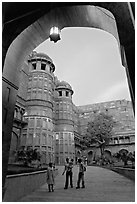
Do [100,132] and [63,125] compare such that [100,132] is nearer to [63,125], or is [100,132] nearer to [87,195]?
[63,125]

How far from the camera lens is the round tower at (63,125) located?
32938mm

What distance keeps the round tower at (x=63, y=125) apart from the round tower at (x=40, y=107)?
4.34 meters

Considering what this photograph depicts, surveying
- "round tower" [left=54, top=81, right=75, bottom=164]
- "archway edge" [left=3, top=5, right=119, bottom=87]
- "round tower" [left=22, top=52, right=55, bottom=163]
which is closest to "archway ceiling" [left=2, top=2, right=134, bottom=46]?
"archway edge" [left=3, top=5, right=119, bottom=87]

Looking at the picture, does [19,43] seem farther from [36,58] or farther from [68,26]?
[36,58]

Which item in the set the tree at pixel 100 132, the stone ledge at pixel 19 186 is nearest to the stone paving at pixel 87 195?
the stone ledge at pixel 19 186

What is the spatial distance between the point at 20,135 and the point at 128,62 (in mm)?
25446

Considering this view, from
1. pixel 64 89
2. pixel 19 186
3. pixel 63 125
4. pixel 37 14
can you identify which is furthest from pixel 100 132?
pixel 37 14

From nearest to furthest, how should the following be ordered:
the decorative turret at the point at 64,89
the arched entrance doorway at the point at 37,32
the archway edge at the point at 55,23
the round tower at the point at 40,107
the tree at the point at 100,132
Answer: the arched entrance doorway at the point at 37,32, the archway edge at the point at 55,23, the round tower at the point at 40,107, the tree at the point at 100,132, the decorative turret at the point at 64,89

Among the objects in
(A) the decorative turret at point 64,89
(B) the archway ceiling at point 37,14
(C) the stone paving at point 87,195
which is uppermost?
(A) the decorative turret at point 64,89

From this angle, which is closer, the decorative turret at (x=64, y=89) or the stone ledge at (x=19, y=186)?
the stone ledge at (x=19, y=186)

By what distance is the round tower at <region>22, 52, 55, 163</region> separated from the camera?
2667cm

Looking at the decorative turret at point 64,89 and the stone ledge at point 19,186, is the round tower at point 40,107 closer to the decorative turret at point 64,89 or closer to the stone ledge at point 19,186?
the decorative turret at point 64,89

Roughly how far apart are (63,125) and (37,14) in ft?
105

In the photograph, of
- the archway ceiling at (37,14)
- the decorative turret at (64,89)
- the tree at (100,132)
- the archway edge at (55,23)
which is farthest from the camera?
the decorative turret at (64,89)
